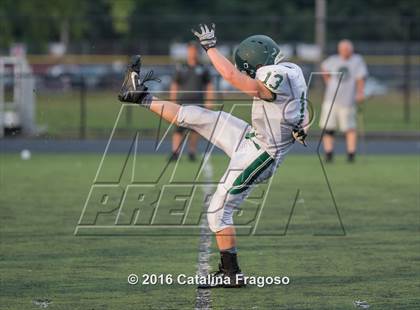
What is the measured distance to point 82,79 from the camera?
2462cm

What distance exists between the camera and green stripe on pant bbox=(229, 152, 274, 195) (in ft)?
27.0

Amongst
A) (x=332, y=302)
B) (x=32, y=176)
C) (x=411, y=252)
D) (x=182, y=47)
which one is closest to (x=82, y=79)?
(x=32, y=176)

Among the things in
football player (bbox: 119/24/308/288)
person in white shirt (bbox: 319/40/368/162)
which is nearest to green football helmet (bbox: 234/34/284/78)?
football player (bbox: 119/24/308/288)

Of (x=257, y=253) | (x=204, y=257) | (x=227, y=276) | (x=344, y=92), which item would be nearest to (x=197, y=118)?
(x=227, y=276)

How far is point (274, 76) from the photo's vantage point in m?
8.00

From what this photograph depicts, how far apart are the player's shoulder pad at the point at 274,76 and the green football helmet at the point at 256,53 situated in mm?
97

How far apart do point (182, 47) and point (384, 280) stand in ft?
90.3

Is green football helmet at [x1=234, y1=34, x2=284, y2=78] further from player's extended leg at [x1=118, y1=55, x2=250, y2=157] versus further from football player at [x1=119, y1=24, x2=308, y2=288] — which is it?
player's extended leg at [x1=118, y1=55, x2=250, y2=157]

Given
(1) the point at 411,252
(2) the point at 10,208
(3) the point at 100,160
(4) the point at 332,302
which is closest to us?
(4) the point at 332,302

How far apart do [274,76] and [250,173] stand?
783 mm

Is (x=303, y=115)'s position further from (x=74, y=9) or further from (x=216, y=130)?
(x=74, y=9)

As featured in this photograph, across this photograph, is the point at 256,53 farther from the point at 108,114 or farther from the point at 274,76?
the point at 108,114

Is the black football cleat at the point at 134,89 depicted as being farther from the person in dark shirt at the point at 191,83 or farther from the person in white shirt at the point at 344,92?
the person in white shirt at the point at 344,92

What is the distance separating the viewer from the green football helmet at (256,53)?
321 inches
